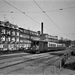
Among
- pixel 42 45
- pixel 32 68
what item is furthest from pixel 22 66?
pixel 42 45

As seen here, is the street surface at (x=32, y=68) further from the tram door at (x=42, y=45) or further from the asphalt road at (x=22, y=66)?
the tram door at (x=42, y=45)

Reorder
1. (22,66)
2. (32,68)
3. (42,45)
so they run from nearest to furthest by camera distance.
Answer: (32,68), (22,66), (42,45)

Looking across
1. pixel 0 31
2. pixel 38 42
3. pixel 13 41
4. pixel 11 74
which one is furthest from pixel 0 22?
pixel 11 74

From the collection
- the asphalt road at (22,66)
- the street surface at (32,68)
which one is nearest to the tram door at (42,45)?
the asphalt road at (22,66)

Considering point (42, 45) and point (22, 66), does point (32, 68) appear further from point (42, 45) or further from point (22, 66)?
point (42, 45)

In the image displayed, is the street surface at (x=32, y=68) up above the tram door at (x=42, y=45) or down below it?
below

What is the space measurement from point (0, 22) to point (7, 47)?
9621 mm

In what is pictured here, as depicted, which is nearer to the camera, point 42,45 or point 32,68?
point 32,68

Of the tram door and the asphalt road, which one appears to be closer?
the asphalt road

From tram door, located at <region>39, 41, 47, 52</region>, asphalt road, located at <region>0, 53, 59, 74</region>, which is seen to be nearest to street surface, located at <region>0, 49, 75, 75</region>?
asphalt road, located at <region>0, 53, 59, 74</region>

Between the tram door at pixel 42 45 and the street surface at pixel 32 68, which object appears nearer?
the street surface at pixel 32 68

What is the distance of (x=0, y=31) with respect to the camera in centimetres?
3219

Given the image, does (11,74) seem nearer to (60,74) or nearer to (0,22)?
(60,74)

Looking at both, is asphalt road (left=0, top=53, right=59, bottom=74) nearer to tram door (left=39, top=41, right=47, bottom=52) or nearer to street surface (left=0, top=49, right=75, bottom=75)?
street surface (left=0, top=49, right=75, bottom=75)
